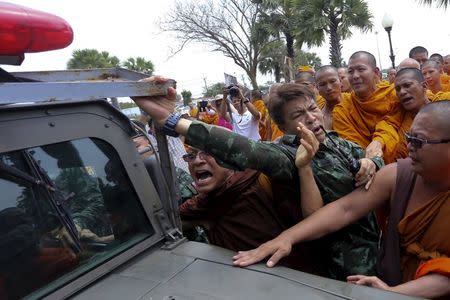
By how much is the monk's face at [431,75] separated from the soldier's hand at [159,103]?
13.4ft

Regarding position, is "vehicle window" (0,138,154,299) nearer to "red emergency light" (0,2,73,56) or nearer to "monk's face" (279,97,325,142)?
"red emergency light" (0,2,73,56)

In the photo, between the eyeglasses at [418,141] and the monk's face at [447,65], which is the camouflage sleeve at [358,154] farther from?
the monk's face at [447,65]

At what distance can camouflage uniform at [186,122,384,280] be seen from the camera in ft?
5.16

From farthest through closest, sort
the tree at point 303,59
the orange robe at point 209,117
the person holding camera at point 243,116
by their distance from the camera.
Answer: the tree at point 303,59
the orange robe at point 209,117
the person holding camera at point 243,116

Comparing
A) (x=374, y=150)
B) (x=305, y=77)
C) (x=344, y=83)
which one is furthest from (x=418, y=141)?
(x=344, y=83)

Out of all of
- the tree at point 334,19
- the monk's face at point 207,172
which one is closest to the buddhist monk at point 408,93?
the monk's face at point 207,172

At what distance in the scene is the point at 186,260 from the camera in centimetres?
138

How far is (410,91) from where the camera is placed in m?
3.16

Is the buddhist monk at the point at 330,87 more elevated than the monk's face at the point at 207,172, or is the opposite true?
the buddhist monk at the point at 330,87

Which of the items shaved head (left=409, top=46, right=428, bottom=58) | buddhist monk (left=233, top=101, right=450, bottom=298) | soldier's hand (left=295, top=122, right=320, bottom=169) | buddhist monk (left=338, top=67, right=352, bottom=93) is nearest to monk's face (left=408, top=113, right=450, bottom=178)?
buddhist monk (left=233, top=101, right=450, bottom=298)

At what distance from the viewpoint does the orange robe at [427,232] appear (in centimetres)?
164

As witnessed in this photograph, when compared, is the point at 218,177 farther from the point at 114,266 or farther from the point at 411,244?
the point at 411,244

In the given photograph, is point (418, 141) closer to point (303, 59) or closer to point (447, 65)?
point (447, 65)

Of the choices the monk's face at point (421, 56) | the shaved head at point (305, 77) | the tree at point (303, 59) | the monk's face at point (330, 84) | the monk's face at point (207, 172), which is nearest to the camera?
the monk's face at point (207, 172)
